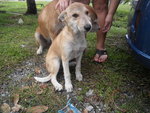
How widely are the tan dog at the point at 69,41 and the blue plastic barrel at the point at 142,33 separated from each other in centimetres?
56

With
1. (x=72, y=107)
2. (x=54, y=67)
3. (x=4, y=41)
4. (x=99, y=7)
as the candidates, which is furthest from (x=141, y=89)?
(x=4, y=41)

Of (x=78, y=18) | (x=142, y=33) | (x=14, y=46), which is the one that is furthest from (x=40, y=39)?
(x=142, y=33)

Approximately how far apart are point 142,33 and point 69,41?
96 centimetres

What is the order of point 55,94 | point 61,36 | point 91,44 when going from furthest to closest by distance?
1. point 91,44
2. point 61,36
3. point 55,94

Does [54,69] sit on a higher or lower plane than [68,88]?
higher

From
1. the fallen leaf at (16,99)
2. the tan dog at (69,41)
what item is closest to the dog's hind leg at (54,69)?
the tan dog at (69,41)

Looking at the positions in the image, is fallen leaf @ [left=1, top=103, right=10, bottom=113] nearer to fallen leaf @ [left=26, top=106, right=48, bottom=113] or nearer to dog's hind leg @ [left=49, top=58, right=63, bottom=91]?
fallen leaf @ [left=26, top=106, right=48, bottom=113]

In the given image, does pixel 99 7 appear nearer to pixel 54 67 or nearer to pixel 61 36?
pixel 61 36

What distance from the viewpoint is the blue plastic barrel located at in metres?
2.37

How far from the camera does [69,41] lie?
9.52ft

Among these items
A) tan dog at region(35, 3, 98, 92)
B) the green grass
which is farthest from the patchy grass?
tan dog at region(35, 3, 98, 92)

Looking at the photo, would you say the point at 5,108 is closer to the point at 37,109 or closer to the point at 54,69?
the point at 37,109

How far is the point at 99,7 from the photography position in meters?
3.70

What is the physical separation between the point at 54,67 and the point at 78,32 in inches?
24.7
